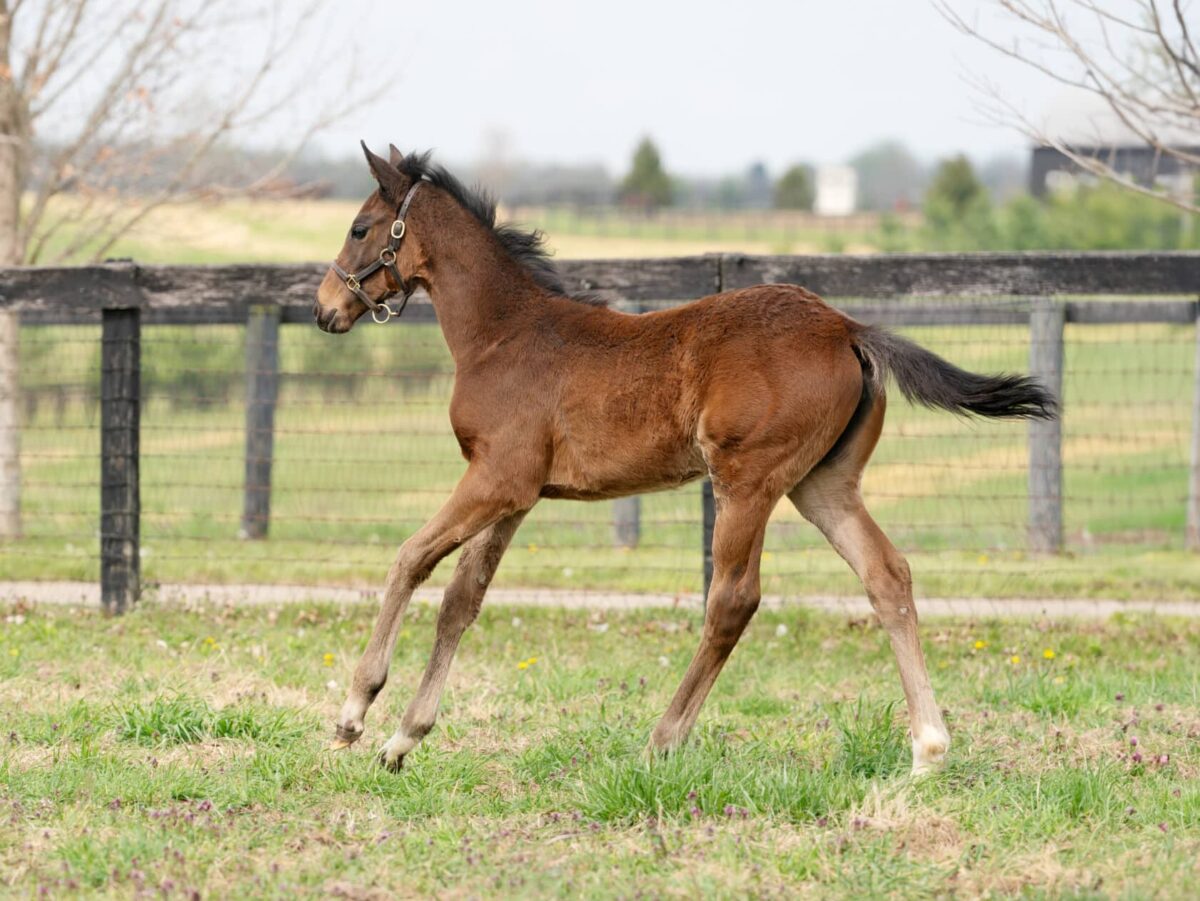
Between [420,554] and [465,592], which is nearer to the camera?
[420,554]

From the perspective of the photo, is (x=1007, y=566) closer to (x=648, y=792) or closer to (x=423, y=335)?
(x=648, y=792)

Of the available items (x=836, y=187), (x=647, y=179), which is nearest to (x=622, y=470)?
(x=647, y=179)

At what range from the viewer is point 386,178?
520cm

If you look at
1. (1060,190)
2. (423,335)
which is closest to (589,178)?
(1060,190)

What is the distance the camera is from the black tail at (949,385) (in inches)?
183

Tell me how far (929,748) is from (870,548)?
0.73 meters

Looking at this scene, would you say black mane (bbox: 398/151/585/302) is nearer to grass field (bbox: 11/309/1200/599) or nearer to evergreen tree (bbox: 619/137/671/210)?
grass field (bbox: 11/309/1200/599)

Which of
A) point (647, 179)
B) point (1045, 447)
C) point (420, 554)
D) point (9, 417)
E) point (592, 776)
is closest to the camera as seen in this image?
point (592, 776)

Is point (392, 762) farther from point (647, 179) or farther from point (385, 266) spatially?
point (647, 179)

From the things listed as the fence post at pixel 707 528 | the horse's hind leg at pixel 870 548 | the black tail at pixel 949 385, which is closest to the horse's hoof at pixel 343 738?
the horse's hind leg at pixel 870 548

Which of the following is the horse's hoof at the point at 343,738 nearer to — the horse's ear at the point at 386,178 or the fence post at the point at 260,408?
the horse's ear at the point at 386,178

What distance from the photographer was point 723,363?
4723 mm

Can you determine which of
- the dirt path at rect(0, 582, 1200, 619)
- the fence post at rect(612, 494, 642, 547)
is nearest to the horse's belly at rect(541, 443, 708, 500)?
the dirt path at rect(0, 582, 1200, 619)

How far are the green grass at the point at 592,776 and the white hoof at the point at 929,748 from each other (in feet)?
0.28
